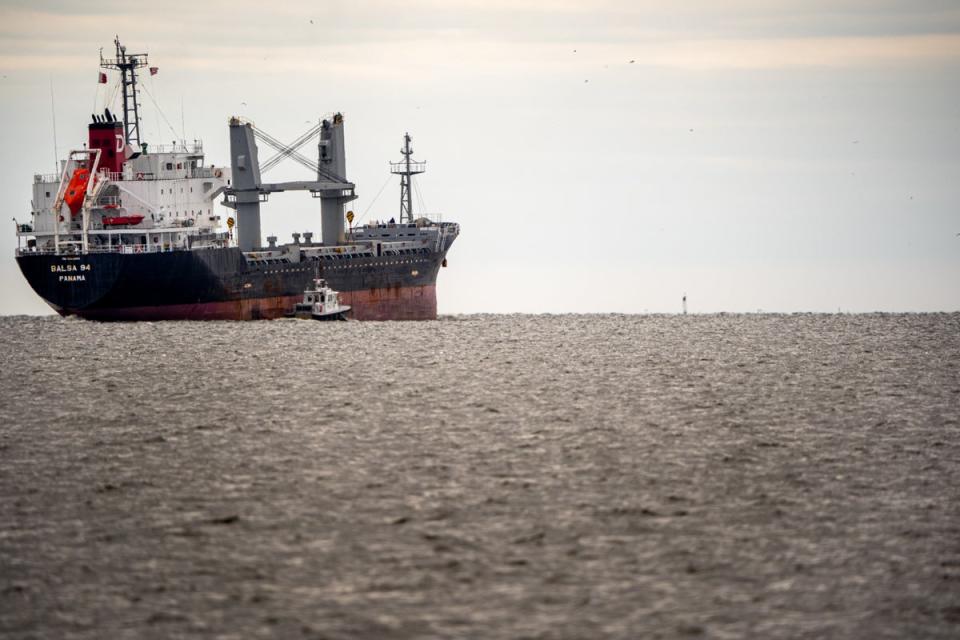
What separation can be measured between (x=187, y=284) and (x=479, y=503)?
122ft

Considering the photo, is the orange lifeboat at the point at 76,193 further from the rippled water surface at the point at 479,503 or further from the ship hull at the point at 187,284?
the rippled water surface at the point at 479,503

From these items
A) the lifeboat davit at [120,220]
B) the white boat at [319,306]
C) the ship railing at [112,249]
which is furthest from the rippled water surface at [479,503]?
the white boat at [319,306]

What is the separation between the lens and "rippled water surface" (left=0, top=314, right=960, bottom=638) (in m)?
14.7

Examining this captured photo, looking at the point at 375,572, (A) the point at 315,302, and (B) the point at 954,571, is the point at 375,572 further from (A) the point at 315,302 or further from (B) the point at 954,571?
(A) the point at 315,302

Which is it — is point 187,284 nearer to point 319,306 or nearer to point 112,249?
point 112,249

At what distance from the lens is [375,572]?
15.9m

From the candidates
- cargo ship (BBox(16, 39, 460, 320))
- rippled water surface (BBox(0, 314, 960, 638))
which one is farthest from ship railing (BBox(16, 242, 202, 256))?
rippled water surface (BBox(0, 314, 960, 638))

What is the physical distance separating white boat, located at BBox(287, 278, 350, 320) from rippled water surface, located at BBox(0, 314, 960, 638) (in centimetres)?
1993

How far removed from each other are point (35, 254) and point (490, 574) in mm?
41357

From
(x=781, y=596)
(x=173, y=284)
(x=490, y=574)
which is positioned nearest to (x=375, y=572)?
(x=490, y=574)

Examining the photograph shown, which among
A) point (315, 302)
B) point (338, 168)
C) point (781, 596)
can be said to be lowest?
point (781, 596)

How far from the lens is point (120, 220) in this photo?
55.5 meters

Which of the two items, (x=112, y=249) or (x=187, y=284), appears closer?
(x=112, y=249)

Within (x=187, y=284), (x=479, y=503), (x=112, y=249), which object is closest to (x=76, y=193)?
(x=112, y=249)
